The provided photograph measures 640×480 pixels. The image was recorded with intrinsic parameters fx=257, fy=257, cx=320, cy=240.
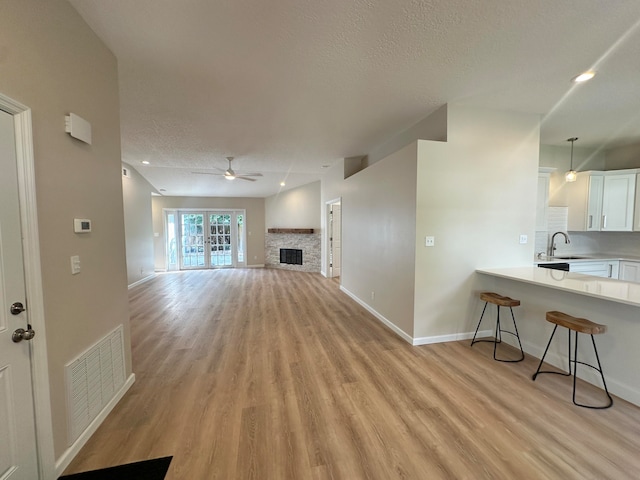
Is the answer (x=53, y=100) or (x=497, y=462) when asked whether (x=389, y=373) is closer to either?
(x=497, y=462)

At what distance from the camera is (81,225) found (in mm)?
1697

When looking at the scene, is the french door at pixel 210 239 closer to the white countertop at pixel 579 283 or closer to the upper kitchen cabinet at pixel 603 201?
the white countertop at pixel 579 283

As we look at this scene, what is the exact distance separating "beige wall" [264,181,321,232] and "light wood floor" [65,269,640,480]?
515 centimetres

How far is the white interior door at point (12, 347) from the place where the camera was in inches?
47.2

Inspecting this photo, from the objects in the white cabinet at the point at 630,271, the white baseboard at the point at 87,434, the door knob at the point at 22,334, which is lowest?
the white baseboard at the point at 87,434

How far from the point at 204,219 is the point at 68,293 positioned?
7.76m

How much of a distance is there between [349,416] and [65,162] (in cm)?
257

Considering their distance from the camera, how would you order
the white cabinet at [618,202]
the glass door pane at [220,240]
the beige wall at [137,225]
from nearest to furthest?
the white cabinet at [618,202], the beige wall at [137,225], the glass door pane at [220,240]

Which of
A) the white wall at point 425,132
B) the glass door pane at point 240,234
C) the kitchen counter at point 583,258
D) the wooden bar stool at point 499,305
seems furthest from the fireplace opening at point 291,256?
the kitchen counter at point 583,258

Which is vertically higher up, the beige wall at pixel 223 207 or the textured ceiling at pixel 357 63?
the textured ceiling at pixel 357 63

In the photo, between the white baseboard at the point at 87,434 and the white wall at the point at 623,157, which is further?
the white wall at the point at 623,157

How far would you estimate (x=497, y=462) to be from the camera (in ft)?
5.10

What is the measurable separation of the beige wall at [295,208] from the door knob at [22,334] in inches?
267

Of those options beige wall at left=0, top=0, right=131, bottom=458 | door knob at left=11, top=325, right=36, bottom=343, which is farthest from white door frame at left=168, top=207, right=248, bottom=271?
door knob at left=11, top=325, right=36, bottom=343
